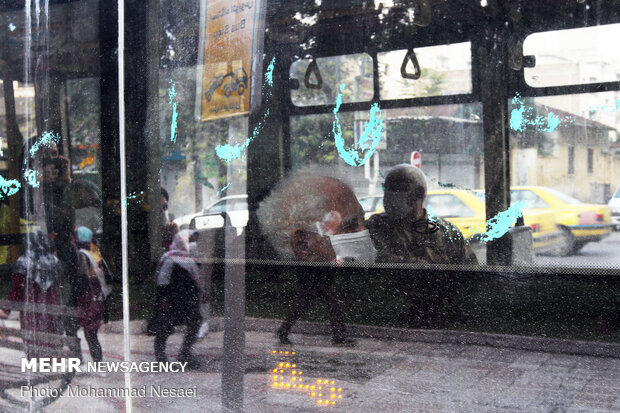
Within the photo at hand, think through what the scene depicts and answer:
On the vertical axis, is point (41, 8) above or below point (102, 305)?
above

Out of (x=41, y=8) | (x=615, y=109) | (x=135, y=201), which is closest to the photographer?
(x=615, y=109)

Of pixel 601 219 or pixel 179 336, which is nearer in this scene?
pixel 601 219

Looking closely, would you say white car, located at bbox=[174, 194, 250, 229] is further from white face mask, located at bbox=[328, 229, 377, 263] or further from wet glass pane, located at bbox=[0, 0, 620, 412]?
white face mask, located at bbox=[328, 229, 377, 263]

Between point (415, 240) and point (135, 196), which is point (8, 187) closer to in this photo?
point (135, 196)

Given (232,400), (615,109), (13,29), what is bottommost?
(232,400)

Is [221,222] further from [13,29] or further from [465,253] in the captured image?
[13,29]

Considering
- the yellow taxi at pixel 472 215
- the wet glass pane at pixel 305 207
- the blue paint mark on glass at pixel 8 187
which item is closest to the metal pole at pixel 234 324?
the wet glass pane at pixel 305 207

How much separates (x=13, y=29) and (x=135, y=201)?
1165 millimetres

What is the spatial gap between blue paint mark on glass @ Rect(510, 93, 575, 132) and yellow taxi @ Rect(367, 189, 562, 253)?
0.83 ft

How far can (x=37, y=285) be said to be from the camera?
11.3 feet

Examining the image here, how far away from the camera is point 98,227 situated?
3266 mm

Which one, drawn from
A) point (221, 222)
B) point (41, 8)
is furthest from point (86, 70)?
point (221, 222)

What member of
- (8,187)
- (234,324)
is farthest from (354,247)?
(8,187)

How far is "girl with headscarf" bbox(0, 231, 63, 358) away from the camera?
341 cm
